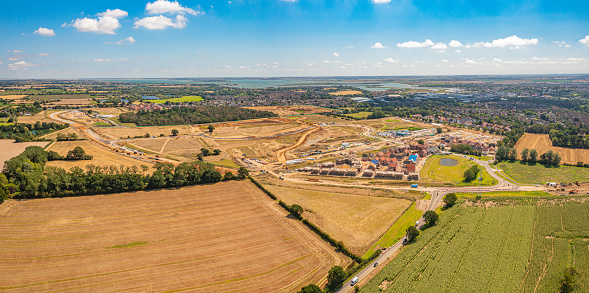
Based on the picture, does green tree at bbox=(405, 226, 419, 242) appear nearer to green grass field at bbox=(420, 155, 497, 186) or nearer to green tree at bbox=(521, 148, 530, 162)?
green grass field at bbox=(420, 155, 497, 186)

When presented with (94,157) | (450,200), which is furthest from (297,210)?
(94,157)

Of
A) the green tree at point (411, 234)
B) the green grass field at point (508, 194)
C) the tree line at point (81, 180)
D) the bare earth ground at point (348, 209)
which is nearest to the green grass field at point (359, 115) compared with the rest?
the green grass field at point (508, 194)

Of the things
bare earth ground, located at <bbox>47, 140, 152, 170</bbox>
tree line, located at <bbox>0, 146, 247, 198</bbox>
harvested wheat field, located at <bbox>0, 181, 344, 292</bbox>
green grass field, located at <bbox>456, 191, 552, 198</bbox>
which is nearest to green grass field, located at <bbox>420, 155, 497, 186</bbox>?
green grass field, located at <bbox>456, 191, 552, 198</bbox>

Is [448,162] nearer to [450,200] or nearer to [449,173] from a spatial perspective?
[449,173]

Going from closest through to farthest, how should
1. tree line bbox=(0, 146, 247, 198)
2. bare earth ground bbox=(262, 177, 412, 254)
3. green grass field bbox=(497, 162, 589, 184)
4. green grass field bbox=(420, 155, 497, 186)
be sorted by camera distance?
bare earth ground bbox=(262, 177, 412, 254)
tree line bbox=(0, 146, 247, 198)
green grass field bbox=(420, 155, 497, 186)
green grass field bbox=(497, 162, 589, 184)

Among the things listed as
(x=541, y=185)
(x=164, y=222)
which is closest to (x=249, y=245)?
(x=164, y=222)

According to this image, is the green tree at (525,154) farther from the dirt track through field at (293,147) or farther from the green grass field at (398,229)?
the dirt track through field at (293,147)

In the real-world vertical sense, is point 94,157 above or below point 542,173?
above
